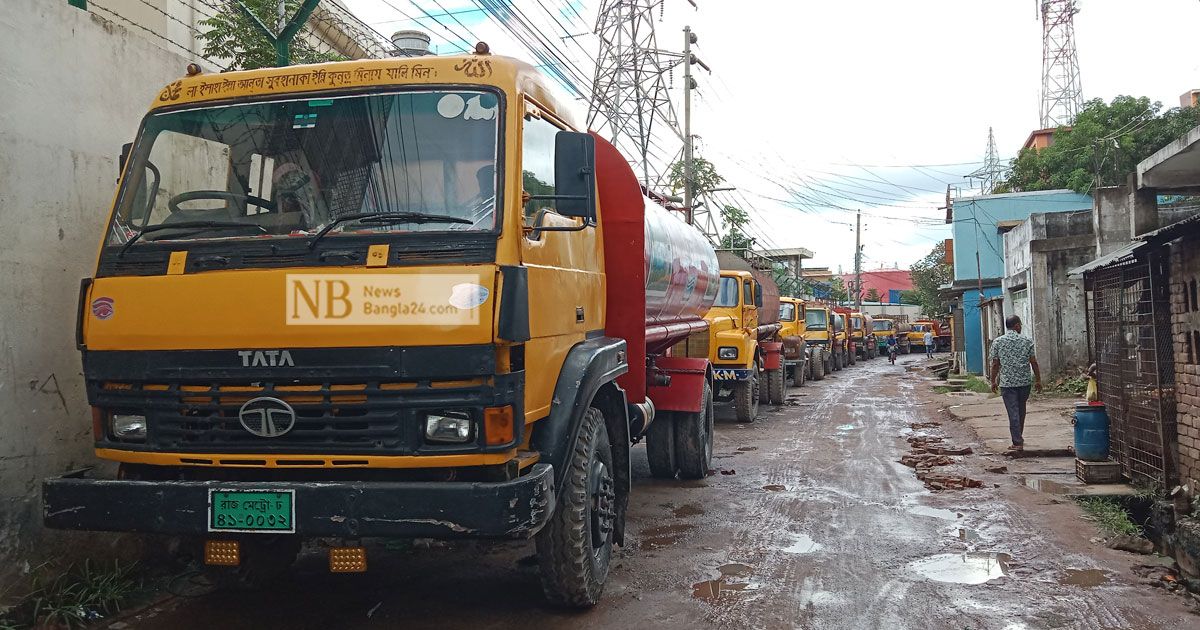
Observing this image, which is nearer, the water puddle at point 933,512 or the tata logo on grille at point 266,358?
the tata logo on grille at point 266,358

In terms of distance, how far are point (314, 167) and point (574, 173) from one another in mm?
1192

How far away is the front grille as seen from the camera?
332cm

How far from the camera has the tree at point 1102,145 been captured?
81.8ft

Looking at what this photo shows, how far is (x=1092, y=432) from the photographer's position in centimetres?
745

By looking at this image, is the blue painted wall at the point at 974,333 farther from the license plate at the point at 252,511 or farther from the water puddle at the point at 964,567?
the license plate at the point at 252,511

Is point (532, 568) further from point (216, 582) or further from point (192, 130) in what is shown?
point (192, 130)

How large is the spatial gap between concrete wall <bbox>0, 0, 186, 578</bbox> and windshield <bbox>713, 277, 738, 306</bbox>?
8787 mm

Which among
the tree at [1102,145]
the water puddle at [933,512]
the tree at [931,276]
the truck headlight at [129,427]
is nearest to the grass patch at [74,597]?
the truck headlight at [129,427]

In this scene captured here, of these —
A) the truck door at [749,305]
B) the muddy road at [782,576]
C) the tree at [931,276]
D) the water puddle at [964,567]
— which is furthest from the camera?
the tree at [931,276]

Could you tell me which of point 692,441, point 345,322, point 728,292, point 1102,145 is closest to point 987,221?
point 1102,145

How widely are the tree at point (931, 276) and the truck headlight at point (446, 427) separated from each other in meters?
39.4

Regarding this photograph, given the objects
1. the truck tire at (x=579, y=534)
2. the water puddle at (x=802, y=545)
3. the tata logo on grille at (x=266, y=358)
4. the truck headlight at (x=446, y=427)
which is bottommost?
the water puddle at (x=802, y=545)

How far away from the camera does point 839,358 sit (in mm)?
29703

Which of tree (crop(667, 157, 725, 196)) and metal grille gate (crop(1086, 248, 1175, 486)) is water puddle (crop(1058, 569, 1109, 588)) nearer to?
metal grille gate (crop(1086, 248, 1175, 486))
